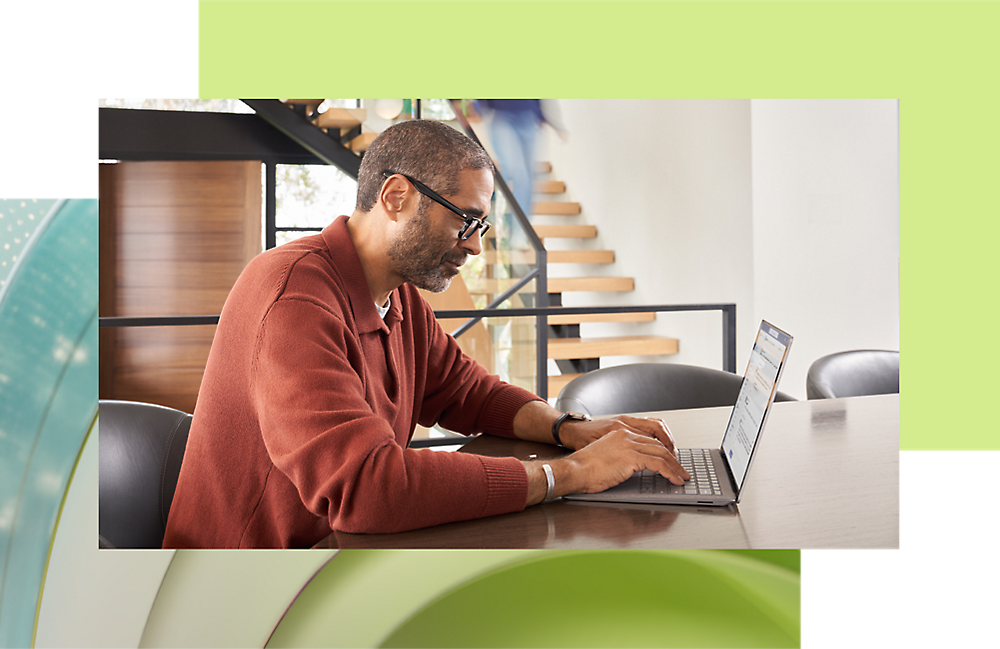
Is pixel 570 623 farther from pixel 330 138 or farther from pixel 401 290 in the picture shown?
pixel 330 138

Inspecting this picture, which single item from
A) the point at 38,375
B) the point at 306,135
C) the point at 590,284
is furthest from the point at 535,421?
the point at 590,284

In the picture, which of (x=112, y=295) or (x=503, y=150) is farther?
(x=503, y=150)

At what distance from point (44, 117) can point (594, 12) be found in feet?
2.76

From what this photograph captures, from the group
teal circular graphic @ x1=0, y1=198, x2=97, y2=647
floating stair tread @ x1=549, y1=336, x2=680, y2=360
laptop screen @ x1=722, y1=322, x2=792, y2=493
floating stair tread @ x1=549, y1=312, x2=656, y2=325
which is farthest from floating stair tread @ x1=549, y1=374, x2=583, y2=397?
teal circular graphic @ x1=0, y1=198, x2=97, y2=647

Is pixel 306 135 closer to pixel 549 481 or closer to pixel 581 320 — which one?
pixel 581 320

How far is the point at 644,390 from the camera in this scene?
1927 millimetres

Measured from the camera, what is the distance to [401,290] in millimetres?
1353

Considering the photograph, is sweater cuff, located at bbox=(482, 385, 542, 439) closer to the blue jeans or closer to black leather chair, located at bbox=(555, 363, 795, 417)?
black leather chair, located at bbox=(555, 363, 795, 417)

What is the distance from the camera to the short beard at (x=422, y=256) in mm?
1127

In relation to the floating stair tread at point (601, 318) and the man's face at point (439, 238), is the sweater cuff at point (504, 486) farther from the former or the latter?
the floating stair tread at point (601, 318)

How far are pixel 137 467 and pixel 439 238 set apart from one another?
2.11ft

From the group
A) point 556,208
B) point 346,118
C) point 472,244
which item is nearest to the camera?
point 472,244

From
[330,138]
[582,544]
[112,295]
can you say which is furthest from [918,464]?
[330,138]

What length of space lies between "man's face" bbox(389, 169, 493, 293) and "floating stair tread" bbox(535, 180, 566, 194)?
2002mm
